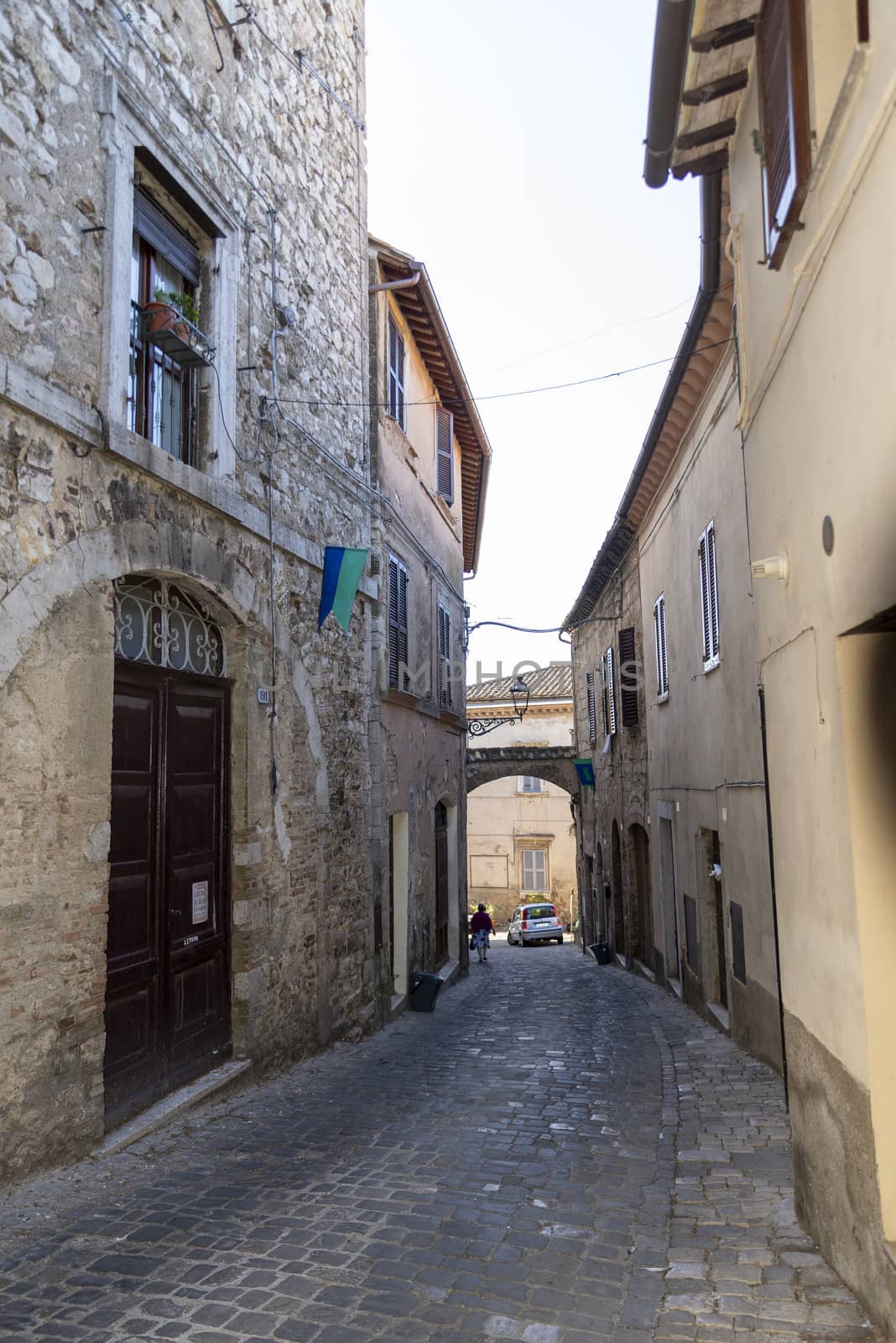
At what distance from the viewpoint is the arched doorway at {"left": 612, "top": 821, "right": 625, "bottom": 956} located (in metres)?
18.5

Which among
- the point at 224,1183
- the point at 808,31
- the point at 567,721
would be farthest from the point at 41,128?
the point at 567,721

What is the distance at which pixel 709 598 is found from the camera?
388 inches

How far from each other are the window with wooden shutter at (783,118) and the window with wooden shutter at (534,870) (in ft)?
118

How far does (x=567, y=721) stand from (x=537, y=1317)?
3314 centimetres

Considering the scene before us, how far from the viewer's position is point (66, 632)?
5.28 m

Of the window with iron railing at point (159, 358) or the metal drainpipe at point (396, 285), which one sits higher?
the metal drainpipe at point (396, 285)

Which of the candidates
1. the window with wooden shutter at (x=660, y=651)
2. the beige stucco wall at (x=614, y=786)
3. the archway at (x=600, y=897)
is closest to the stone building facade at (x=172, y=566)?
the window with wooden shutter at (x=660, y=651)

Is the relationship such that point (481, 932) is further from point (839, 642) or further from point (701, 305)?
point (839, 642)

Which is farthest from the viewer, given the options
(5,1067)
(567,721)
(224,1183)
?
(567,721)

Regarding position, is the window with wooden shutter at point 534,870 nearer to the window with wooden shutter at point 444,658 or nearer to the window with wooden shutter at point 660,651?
the window with wooden shutter at point 444,658

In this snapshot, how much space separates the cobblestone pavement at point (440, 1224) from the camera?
3596 millimetres

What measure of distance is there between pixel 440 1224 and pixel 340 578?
18.3 ft

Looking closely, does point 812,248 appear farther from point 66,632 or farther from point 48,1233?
point 48,1233

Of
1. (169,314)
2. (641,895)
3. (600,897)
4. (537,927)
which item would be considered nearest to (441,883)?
(641,895)
